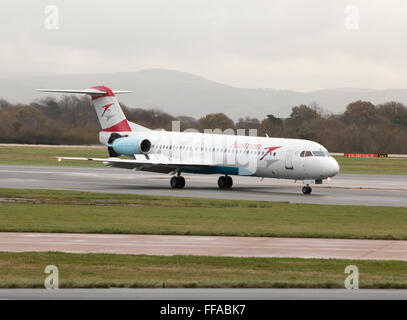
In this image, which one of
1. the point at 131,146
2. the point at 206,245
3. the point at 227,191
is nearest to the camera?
the point at 206,245

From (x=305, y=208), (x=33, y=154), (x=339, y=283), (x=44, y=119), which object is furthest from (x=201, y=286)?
(x=33, y=154)

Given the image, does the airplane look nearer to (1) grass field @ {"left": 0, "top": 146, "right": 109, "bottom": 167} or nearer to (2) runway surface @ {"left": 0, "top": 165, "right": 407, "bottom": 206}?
(2) runway surface @ {"left": 0, "top": 165, "right": 407, "bottom": 206}

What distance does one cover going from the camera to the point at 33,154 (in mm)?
93375

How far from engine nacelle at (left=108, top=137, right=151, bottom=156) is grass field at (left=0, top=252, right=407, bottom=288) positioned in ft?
103

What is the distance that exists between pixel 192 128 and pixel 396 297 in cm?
6108

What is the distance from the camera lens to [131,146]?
5331 centimetres

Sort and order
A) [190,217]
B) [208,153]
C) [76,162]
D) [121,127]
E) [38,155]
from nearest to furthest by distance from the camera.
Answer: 1. [190,217]
2. [208,153]
3. [121,127]
4. [76,162]
5. [38,155]

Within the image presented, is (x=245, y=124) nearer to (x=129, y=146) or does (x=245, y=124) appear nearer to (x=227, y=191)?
(x=129, y=146)

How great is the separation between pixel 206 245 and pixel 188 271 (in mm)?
5052

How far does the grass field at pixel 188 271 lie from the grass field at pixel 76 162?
2220 inches

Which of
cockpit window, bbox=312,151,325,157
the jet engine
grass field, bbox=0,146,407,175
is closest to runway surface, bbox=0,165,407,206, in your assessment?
the jet engine

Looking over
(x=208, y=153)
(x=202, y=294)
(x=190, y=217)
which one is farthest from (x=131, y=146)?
(x=202, y=294)

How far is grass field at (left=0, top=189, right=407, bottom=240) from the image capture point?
1089 inches
